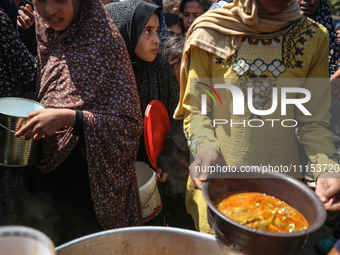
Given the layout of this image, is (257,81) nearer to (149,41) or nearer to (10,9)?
(149,41)

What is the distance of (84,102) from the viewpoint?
1827mm

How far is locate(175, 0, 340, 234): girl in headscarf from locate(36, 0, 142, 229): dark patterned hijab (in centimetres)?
43

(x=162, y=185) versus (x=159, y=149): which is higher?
(x=159, y=149)

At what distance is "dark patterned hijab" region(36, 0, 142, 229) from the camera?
6.01 feet

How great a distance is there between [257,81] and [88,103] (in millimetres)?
931

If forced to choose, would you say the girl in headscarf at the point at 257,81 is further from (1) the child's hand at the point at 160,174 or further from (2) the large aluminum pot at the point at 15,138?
(2) the large aluminum pot at the point at 15,138

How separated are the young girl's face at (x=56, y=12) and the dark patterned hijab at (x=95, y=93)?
0.17 ft

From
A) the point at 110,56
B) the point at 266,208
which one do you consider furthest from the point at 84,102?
the point at 266,208

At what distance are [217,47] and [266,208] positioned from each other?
831mm

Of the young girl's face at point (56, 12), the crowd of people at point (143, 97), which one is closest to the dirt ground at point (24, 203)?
the crowd of people at point (143, 97)

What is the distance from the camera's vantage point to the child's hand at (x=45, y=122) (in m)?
1.60

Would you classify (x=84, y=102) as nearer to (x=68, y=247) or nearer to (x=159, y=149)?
(x=159, y=149)

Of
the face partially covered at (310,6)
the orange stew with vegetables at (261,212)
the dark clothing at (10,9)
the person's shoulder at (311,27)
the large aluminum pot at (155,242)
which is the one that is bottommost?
the large aluminum pot at (155,242)

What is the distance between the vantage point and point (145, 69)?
8.19 ft
